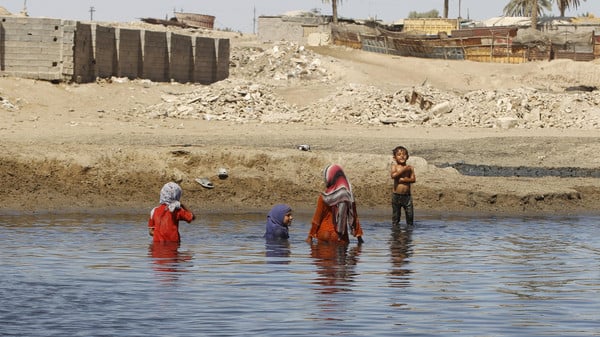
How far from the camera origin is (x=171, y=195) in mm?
13359

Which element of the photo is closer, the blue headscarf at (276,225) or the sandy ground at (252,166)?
the blue headscarf at (276,225)

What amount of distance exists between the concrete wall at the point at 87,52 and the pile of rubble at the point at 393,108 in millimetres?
2114

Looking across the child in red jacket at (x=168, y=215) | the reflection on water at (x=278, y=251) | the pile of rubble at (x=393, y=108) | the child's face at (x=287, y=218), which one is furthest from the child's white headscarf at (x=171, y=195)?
the pile of rubble at (x=393, y=108)

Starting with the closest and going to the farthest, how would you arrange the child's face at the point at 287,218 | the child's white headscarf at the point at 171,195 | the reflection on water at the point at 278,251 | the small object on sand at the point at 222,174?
1. the child's white headscarf at the point at 171,195
2. the reflection on water at the point at 278,251
3. the child's face at the point at 287,218
4. the small object on sand at the point at 222,174

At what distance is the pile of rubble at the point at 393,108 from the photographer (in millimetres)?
34719

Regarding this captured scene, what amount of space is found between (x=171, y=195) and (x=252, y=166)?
325 inches

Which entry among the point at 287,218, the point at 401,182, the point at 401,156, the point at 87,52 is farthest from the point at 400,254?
the point at 87,52

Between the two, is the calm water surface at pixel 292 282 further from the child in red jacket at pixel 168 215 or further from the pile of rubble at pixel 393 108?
the pile of rubble at pixel 393 108

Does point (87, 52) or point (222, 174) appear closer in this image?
point (222, 174)

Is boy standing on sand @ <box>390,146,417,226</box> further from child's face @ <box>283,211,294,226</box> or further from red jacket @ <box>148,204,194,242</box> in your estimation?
red jacket @ <box>148,204,194,242</box>

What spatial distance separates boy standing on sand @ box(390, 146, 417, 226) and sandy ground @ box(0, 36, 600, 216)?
3134mm

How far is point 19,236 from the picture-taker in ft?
51.6

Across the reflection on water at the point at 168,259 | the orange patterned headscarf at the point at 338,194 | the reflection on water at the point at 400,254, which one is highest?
the orange patterned headscarf at the point at 338,194

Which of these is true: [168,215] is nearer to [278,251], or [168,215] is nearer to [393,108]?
[278,251]
